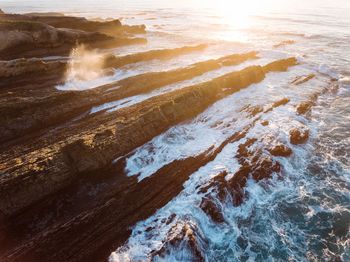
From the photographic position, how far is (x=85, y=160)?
16.8 m

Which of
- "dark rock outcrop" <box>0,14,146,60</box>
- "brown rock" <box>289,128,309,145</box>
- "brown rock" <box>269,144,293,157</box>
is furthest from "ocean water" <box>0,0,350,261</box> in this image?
"dark rock outcrop" <box>0,14,146,60</box>

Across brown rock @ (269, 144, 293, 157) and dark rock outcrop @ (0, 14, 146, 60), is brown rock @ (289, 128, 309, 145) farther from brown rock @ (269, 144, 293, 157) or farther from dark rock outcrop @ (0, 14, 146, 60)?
dark rock outcrop @ (0, 14, 146, 60)

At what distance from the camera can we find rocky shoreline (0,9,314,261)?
13.3m

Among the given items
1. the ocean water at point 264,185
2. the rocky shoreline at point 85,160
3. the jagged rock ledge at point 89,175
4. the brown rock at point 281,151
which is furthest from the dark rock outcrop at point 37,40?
the brown rock at point 281,151

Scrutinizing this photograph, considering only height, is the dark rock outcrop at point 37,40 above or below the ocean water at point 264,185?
above

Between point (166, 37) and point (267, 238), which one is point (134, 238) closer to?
point (267, 238)

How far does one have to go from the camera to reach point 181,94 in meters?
24.8

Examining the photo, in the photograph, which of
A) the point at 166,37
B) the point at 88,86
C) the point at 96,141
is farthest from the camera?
the point at 166,37

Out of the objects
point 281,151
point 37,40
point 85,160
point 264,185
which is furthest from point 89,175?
point 37,40

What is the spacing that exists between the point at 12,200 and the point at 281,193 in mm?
14362

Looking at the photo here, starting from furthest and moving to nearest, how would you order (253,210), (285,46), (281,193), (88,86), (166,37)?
(166,37)
(285,46)
(88,86)
(281,193)
(253,210)

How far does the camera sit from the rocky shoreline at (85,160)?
13.3m

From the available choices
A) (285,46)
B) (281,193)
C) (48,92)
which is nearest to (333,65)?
(285,46)

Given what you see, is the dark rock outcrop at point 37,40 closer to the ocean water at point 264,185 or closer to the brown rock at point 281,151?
the ocean water at point 264,185
